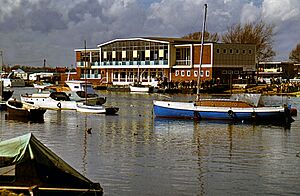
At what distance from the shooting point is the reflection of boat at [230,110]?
44.7 metres

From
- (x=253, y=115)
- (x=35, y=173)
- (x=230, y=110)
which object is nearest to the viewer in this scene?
(x=35, y=173)

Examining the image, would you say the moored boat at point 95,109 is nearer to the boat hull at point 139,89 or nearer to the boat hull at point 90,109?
the boat hull at point 90,109

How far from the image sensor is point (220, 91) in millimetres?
87125

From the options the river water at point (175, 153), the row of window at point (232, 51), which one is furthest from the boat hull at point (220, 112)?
the row of window at point (232, 51)

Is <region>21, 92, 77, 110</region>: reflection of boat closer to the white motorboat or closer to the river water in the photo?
the white motorboat

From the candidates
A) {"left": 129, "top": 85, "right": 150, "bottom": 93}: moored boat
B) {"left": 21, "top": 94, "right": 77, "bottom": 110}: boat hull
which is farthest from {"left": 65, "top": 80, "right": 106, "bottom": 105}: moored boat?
{"left": 129, "top": 85, "right": 150, "bottom": 93}: moored boat

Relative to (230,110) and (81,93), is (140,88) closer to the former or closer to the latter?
(81,93)

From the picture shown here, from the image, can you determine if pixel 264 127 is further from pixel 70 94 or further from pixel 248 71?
pixel 248 71

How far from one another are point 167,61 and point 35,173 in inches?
3146

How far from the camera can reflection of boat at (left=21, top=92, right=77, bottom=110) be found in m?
54.8

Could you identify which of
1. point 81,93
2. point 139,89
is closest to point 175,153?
point 81,93

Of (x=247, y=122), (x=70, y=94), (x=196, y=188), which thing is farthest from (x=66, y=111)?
(x=196, y=188)

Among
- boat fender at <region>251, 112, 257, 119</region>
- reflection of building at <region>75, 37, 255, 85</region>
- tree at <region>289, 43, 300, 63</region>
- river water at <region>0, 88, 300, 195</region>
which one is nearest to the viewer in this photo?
river water at <region>0, 88, 300, 195</region>

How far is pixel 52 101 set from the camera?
55.4 m
